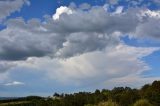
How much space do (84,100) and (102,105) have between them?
10875 centimetres

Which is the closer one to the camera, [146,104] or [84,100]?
[146,104]

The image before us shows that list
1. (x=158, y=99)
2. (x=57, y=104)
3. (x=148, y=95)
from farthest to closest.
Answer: (x=57, y=104)
(x=148, y=95)
(x=158, y=99)

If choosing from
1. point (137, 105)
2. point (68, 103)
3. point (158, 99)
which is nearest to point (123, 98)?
point (158, 99)

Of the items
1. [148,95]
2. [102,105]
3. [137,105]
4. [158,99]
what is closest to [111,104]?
[102,105]

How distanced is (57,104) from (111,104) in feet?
343

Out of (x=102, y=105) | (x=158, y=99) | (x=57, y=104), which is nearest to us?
(x=102, y=105)

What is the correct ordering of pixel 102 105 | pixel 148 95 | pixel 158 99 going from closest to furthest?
pixel 102 105 < pixel 158 99 < pixel 148 95

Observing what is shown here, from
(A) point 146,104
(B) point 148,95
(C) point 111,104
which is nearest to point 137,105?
(A) point 146,104

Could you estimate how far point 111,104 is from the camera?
295 feet

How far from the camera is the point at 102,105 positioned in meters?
89.8

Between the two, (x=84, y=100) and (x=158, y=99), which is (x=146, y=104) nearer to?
(x=158, y=99)

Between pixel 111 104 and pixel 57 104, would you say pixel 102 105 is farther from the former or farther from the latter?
pixel 57 104

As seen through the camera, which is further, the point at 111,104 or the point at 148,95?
the point at 148,95

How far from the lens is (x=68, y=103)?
195125 millimetres
